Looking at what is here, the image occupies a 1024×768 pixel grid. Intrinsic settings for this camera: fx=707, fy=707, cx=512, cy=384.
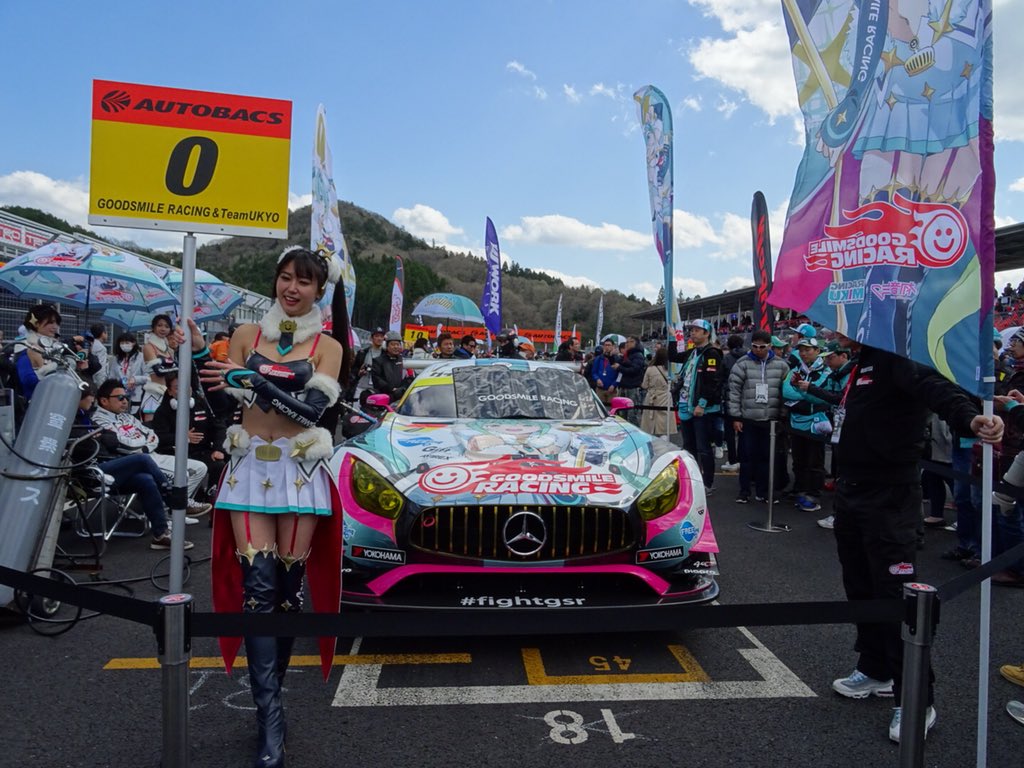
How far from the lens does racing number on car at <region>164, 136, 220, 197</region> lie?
10.7 feet

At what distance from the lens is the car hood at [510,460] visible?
3.44m

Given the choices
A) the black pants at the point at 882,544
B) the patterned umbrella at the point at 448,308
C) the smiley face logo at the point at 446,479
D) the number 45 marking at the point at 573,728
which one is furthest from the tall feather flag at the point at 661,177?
the patterned umbrella at the point at 448,308

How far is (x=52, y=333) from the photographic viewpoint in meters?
6.06

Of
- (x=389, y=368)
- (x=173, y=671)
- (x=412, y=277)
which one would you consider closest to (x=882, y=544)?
(x=173, y=671)

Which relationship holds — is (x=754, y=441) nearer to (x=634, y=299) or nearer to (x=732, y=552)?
(x=732, y=552)

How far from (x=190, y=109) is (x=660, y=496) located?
9.60 feet

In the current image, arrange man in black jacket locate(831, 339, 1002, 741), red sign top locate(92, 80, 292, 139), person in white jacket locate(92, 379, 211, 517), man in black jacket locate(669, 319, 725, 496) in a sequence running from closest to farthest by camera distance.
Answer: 1. man in black jacket locate(831, 339, 1002, 741)
2. red sign top locate(92, 80, 292, 139)
3. person in white jacket locate(92, 379, 211, 517)
4. man in black jacket locate(669, 319, 725, 496)

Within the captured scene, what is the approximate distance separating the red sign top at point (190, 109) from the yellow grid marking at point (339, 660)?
2.53m

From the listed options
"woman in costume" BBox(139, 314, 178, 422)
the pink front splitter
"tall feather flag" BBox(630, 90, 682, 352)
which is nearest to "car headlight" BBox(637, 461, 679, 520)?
the pink front splitter

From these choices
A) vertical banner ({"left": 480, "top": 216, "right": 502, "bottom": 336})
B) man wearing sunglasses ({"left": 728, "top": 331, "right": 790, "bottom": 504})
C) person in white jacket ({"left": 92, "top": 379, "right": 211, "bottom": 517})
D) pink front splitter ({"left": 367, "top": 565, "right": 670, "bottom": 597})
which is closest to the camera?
pink front splitter ({"left": 367, "top": 565, "right": 670, "bottom": 597})

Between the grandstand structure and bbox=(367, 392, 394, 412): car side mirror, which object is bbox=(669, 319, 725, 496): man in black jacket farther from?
the grandstand structure

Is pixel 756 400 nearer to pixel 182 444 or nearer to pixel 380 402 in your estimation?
pixel 380 402

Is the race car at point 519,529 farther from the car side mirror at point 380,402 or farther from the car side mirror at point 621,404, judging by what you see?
the car side mirror at point 621,404

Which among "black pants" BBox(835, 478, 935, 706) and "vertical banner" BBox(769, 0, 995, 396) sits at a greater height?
"vertical banner" BBox(769, 0, 995, 396)
